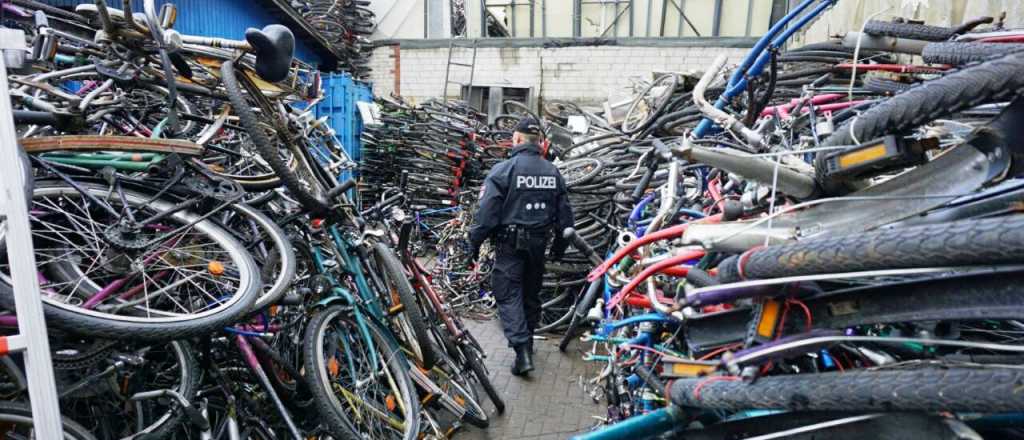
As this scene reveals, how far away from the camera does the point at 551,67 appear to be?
16141 mm

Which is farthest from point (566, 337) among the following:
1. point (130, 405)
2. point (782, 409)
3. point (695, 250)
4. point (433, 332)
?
point (782, 409)

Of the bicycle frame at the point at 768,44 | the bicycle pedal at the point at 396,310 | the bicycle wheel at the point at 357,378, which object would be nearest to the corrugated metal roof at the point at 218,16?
the bicycle pedal at the point at 396,310

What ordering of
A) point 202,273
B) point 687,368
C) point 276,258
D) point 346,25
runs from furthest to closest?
point 346,25 < point 276,258 < point 202,273 < point 687,368

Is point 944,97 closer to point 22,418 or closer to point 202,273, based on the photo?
point 202,273

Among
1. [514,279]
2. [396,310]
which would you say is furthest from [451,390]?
[514,279]

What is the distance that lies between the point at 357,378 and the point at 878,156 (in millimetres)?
2875

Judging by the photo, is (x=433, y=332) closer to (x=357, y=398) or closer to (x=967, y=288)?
(x=357, y=398)

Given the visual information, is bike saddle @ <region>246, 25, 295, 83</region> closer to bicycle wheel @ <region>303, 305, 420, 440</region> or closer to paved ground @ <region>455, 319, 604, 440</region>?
bicycle wheel @ <region>303, 305, 420, 440</region>

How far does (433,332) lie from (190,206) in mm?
1886

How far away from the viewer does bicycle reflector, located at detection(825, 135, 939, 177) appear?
1.76 m

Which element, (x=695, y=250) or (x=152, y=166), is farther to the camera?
(x=152, y=166)

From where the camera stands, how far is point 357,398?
134 inches

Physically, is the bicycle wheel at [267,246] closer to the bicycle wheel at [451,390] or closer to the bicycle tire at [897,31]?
the bicycle wheel at [451,390]

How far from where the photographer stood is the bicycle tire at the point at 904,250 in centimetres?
130
